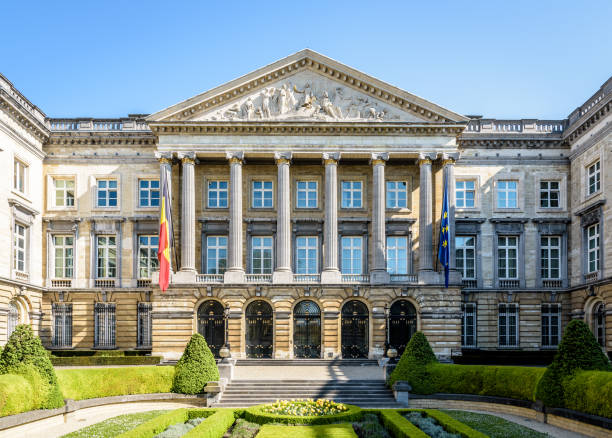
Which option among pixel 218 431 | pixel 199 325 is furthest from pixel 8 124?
pixel 218 431

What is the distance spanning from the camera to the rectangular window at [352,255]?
145 feet

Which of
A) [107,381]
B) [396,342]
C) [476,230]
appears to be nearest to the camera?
[107,381]

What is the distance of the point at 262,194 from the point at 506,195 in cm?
1746

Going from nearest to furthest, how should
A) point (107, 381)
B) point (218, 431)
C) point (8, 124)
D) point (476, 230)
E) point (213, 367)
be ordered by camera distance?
point (218, 431), point (107, 381), point (213, 367), point (8, 124), point (476, 230)

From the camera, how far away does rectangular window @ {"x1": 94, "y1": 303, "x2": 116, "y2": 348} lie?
146 feet

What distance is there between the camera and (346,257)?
44344 mm

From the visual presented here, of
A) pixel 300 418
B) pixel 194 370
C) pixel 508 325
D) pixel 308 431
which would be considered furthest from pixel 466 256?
pixel 308 431

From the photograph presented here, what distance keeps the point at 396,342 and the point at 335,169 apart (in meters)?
12.1

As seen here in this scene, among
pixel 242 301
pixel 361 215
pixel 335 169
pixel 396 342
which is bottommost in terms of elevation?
pixel 396 342

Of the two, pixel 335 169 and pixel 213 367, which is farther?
pixel 335 169

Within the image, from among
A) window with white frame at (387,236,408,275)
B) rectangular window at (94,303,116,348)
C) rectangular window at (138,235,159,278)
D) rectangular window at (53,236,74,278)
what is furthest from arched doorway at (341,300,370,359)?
rectangular window at (53,236,74,278)

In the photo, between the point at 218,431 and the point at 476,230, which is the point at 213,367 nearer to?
the point at 218,431

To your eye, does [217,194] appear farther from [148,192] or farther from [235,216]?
[148,192]

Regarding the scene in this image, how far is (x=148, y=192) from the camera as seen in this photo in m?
45.8
